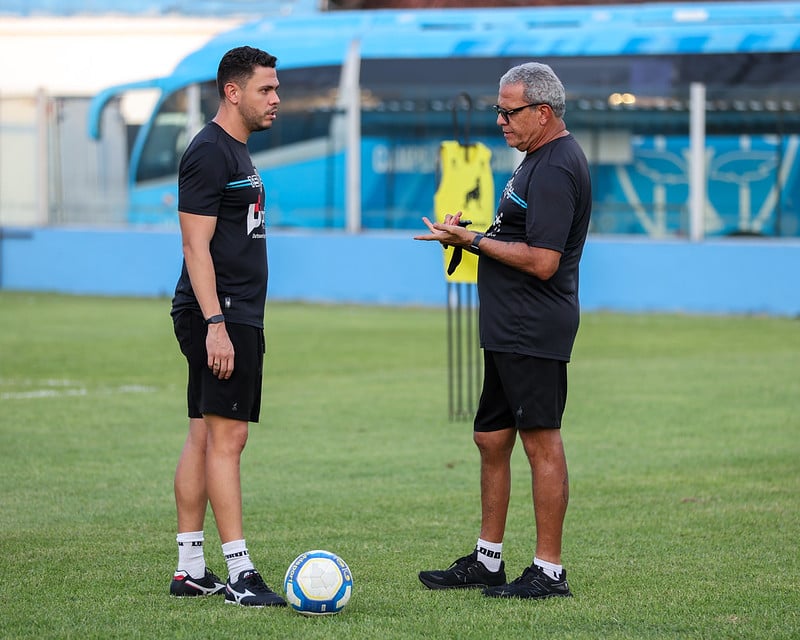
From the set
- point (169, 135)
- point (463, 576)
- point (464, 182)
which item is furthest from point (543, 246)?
point (169, 135)

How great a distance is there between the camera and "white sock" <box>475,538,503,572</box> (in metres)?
5.71

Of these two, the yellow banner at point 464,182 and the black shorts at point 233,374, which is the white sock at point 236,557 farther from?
the yellow banner at point 464,182

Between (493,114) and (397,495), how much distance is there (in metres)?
14.0

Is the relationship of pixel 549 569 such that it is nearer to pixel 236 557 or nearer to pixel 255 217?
pixel 236 557

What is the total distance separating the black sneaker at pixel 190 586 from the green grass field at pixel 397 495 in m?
0.07

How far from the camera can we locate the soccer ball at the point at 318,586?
5188 millimetres

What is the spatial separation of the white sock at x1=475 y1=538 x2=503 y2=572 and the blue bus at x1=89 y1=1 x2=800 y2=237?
14.1 meters

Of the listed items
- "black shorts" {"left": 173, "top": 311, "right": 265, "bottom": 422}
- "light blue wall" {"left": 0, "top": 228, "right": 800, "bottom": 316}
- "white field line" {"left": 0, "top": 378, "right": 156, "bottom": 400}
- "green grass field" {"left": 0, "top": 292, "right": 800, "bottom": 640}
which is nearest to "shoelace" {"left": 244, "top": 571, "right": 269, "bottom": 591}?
"green grass field" {"left": 0, "top": 292, "right": 800, "bottom": 640}

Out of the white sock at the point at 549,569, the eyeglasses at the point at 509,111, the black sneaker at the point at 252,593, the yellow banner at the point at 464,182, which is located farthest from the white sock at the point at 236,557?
the yellow banner at the point at 464,182

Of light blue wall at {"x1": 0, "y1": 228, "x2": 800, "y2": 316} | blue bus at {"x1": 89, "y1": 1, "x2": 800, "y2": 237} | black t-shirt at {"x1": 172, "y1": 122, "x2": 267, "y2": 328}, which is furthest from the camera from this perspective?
blue bus at {"x1": 89, "y1": 1, "x2": 800, "y2": 237}

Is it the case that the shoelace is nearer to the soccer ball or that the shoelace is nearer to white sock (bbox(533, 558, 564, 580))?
the soccer ball

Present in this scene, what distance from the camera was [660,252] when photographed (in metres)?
19.4

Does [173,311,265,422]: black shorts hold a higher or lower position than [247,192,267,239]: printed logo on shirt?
lower

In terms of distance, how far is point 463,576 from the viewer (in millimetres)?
5684
